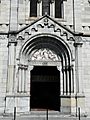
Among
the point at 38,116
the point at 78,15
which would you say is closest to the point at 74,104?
the point at 38,116

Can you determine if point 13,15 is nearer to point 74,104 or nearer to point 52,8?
point 52,8

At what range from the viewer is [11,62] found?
15398mm

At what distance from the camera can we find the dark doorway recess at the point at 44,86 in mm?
17344

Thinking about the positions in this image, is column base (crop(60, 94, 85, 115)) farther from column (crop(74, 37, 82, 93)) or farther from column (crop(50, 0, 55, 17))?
column (crop(50, 0, 55, 17))

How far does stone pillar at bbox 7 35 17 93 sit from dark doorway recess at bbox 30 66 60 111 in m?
2.42

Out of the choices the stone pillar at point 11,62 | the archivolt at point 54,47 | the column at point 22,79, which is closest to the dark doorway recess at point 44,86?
the archivolt at point 54,47

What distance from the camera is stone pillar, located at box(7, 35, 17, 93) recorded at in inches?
594

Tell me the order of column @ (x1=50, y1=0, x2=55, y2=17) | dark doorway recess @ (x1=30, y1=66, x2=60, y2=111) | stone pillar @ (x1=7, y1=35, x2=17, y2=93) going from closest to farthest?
1. stone pillar @ (x1=7, y1=35, x2=17, y2=93)
2. column @ (x1=50, y1=0, x2=55, y2=17)
3. dark doorway recess @ (x1=30, y1=66, x2=60, y2=111)

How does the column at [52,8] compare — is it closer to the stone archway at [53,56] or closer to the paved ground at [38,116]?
the stone archway at [53,56]

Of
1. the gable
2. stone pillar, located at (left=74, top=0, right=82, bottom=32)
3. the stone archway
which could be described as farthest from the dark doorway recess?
stone pillar, located at (left=74, top=0, right=82, bottom=32)

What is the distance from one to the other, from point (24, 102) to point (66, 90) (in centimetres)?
277

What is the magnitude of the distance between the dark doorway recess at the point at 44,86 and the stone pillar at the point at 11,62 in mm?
2417

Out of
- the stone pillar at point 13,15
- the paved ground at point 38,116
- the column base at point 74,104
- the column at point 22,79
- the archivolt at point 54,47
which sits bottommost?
the paved ground at point 38,116

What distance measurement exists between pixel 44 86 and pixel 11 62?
3884 millimetres
